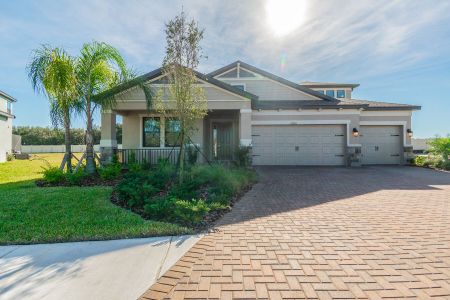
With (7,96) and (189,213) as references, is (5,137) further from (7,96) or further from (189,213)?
(189,213)

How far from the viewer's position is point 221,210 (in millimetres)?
5746

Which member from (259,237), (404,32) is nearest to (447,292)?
(259,237)

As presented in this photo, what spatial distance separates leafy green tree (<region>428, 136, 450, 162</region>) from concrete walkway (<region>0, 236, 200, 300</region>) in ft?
52.5

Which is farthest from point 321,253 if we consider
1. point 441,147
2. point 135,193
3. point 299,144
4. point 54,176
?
point 441,147

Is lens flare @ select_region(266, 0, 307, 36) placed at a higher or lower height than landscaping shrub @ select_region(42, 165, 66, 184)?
higher

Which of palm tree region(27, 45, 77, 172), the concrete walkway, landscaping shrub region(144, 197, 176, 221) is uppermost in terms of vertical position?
palm tree region(27, 45, 77, 172)

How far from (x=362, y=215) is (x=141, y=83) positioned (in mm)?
8921

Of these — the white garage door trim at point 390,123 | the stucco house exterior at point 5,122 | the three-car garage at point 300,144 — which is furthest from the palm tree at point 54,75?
the stucco house exterior at point 5,122

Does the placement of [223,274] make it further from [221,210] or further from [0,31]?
[0,31]

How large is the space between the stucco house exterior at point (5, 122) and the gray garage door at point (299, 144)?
71.9 feet

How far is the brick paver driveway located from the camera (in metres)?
2.68

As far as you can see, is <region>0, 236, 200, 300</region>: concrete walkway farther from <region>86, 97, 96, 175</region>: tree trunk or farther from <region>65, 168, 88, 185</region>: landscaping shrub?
<region>86, 97, 96, 175</region>: tree trunk

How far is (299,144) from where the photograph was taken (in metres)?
14.3

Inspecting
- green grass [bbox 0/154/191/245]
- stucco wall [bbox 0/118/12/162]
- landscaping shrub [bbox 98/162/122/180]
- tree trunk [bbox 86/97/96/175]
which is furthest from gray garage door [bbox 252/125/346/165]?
stucco wall [bbox 0/118/12/162]
